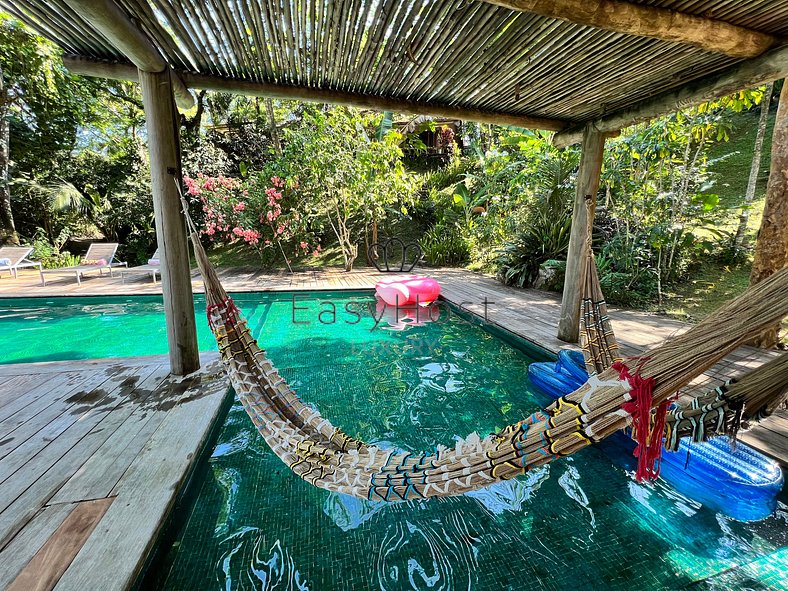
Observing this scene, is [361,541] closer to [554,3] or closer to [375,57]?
[554,3]

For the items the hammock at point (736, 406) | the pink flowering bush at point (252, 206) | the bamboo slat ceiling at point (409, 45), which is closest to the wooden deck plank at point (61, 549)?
the hammock at point (736, 406)

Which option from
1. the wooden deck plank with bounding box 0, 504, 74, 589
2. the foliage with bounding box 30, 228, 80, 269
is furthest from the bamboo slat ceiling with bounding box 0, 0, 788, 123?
the foliage with bounding box 30, 228, 80, 269

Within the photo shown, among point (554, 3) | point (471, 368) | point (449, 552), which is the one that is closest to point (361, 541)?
point (449, 552)

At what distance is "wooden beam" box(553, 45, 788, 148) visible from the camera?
173cm

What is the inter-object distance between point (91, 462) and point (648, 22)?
3.10 m

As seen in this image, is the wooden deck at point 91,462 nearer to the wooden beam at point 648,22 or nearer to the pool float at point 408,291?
the wooden beam at point 648,22

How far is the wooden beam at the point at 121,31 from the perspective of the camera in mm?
1421

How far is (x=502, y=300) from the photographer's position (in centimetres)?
499

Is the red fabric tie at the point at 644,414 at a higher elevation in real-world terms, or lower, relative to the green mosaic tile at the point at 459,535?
higher

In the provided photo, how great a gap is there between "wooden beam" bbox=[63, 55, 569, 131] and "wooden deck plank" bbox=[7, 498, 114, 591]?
2.27 metres

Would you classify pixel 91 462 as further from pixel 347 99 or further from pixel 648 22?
pixel 648 22

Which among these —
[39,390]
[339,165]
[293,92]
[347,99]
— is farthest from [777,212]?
[339,165]

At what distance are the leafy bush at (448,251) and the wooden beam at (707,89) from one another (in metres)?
5.39

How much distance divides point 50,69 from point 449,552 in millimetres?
11725
